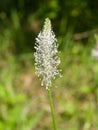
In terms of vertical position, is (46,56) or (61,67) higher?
(61,67)

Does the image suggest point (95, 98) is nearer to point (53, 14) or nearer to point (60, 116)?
point (60, 116)

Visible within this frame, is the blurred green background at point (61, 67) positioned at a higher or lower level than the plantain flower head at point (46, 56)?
higher

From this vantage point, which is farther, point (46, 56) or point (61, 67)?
point (61, 67)

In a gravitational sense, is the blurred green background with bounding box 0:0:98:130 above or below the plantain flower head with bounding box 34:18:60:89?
above

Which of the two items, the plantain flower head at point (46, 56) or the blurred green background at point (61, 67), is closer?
the plantain flower head at point (46, 56)
